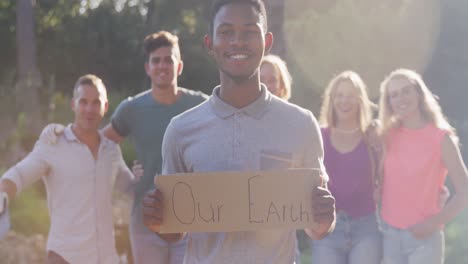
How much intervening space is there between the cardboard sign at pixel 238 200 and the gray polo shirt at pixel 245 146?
6 centimetres

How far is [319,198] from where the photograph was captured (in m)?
2.66

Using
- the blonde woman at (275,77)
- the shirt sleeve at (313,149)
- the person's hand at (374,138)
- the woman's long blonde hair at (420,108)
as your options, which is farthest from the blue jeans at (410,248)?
the shirt sleeve at (313,149)

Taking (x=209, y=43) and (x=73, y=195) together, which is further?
(x=73, y=195)

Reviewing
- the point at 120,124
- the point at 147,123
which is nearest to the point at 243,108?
the point at 147,123

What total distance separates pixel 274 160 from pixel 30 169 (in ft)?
7.57

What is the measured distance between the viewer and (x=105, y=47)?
73.3 ft

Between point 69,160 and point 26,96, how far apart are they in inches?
422

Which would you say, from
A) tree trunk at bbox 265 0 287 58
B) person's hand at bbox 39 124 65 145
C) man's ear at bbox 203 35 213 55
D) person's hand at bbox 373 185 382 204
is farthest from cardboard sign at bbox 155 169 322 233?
tree trunk at bbox 265 0 287 58

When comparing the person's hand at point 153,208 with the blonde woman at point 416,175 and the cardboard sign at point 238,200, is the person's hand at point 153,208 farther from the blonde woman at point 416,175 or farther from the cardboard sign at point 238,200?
the blonde woman at point 416,175

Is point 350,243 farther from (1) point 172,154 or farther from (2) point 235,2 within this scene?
(2) point 235,2

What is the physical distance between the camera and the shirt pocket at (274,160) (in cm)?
273

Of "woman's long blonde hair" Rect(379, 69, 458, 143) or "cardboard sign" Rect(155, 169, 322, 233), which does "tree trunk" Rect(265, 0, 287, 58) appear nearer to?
"woman's long blonde hair" Rect(379, 69, 458, 143)

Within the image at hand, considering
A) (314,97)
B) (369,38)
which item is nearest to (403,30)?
(369,38)

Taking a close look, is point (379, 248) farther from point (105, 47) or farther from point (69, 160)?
point (105, 47)
